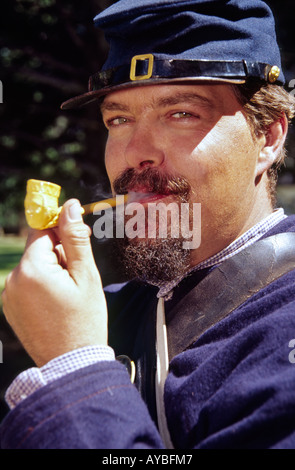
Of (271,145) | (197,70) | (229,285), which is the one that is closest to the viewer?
(229,285)

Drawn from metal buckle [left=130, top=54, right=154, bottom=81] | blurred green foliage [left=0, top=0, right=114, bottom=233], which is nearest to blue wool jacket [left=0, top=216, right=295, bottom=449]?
→ metal buckle [left=130, top=54, right=154, bottom=81]

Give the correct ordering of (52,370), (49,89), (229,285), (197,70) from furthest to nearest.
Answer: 1. (49,89)
2. (197,70)
3. (229,285)
4. (52,370)

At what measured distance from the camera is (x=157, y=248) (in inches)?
84.6

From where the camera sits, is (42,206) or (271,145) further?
(271,145)

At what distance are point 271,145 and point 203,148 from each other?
0.48 meters

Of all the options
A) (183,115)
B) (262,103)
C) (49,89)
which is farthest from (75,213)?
(49,89)

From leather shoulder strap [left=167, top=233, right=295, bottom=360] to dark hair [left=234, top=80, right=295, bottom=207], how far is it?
658 mm

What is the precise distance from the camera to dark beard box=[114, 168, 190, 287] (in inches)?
82.3

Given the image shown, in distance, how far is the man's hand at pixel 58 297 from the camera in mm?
1580

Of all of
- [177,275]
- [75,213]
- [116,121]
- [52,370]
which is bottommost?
[52,370]

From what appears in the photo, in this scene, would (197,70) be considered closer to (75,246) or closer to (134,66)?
(134,66)

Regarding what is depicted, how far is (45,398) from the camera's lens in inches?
56.1

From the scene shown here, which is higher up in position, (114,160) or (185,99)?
(185,99)
